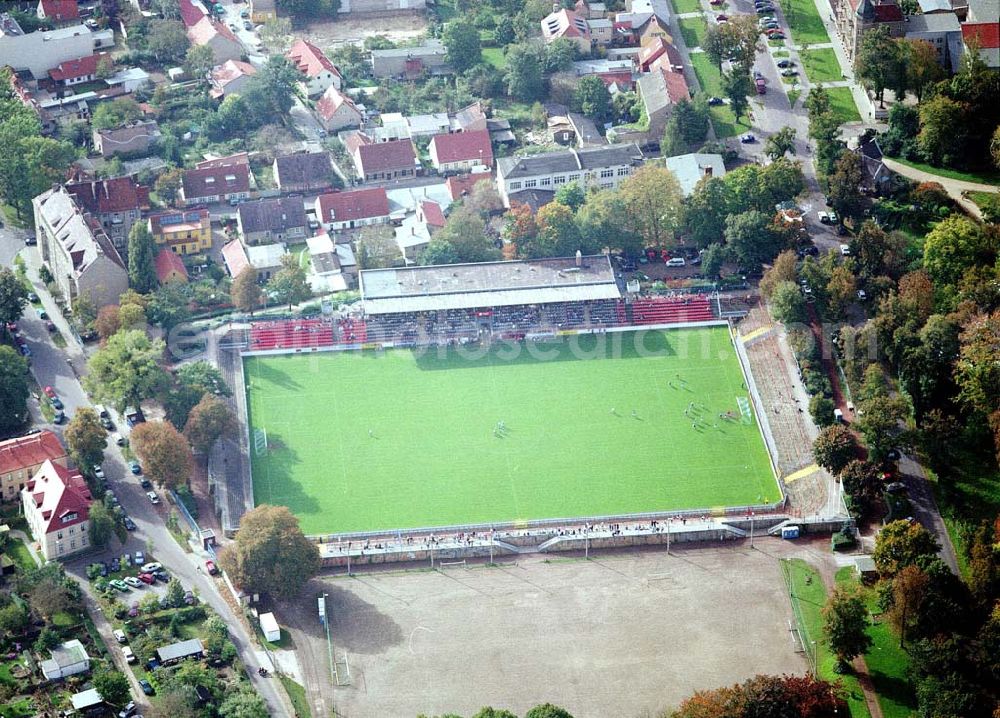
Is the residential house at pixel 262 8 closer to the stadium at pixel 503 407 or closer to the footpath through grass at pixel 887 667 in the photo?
the stadium at pixel 503 407

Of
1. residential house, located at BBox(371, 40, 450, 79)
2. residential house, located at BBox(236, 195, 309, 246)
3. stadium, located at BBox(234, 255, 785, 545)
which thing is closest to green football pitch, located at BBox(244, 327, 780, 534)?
stadium, located at BBox(234, 255, 785, 545)

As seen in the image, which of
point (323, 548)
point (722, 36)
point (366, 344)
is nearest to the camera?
point (323, 548)

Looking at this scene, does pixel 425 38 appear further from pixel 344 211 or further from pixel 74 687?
pixel 74 687

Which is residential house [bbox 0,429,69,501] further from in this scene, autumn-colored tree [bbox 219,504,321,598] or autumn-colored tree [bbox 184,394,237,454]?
autumn-colored tree [bbox 219,504,321,598]

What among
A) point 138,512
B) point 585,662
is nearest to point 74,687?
point 138,512

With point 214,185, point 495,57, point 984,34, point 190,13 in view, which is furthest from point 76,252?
point 984,34

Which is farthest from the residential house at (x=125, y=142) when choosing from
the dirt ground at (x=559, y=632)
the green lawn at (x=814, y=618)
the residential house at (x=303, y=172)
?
the green lawn at (x=814, y=618)
